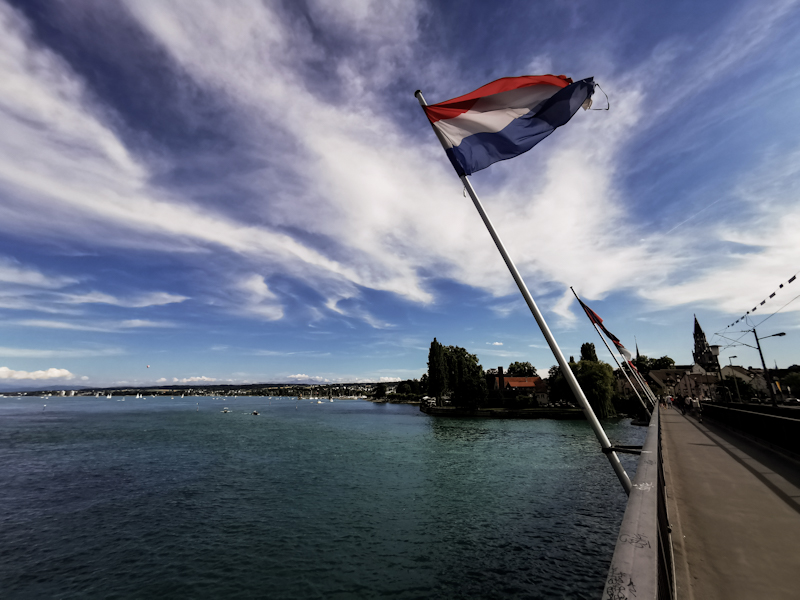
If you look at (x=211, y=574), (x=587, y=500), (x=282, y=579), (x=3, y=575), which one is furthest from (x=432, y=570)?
(x=3, y=575)

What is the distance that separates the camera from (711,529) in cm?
661

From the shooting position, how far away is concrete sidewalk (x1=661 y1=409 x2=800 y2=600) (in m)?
4.74

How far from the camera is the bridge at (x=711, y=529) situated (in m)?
2.37

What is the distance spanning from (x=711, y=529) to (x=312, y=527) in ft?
60.7

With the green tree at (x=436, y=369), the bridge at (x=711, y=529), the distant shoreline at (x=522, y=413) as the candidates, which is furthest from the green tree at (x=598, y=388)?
the bridge at (x=711, y=529)

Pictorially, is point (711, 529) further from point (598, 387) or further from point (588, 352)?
point (588, 352)

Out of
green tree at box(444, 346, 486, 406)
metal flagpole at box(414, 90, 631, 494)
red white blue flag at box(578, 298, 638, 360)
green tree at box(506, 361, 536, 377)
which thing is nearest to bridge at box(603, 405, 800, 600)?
metal flagpole at box(414, 90, 631, 494)

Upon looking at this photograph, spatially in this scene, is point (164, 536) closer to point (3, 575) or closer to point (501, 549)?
point (3, 575)

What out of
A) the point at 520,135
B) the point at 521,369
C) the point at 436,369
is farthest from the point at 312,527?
the point at 521,369

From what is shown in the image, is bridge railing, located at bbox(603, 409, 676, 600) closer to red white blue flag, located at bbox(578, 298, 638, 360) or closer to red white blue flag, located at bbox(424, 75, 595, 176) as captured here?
red white blue flag, located at bbox(424, 75, 595, 176)

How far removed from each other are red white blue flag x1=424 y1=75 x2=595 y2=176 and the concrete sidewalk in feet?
24.5

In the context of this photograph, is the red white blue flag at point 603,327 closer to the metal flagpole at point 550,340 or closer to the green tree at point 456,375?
the metal flagpole at point 550,340

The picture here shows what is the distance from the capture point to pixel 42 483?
31516 mm

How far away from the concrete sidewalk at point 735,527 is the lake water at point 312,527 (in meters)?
6.32
